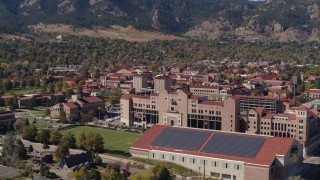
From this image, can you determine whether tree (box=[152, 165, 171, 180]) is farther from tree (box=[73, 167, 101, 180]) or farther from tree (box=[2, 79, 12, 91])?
tree (box=[2, 79, 12, 91])

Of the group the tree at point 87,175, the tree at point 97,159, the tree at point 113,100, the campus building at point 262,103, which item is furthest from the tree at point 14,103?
the tree at point 87,175

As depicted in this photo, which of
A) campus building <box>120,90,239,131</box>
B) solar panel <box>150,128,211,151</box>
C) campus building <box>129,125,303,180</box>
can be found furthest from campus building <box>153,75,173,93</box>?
campus building <box>129,125,303,180</box>

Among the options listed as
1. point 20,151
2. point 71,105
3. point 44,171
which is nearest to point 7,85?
point 71,105

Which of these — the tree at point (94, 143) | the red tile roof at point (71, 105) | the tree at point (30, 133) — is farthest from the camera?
the red tile roof at point (71, 105)

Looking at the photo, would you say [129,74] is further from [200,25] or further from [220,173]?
[200,25]

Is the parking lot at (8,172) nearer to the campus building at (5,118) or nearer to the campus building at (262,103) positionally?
the campus building at (5,118)
